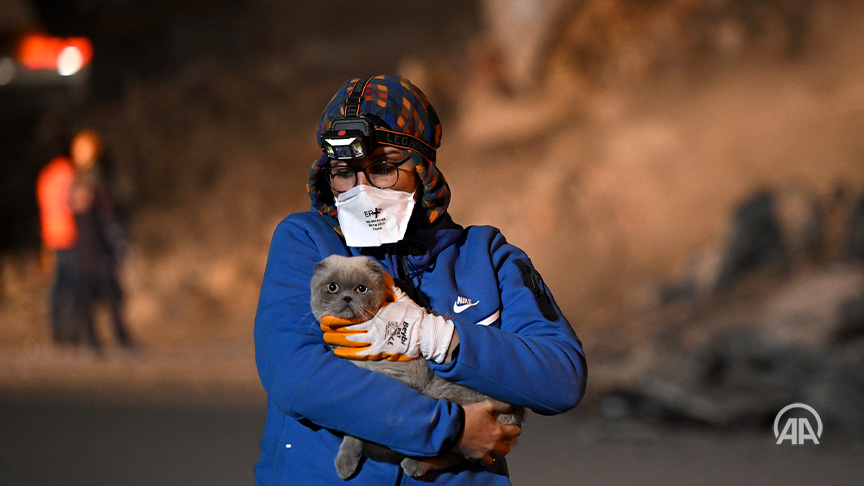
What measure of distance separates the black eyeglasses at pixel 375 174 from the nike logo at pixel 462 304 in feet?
0.69

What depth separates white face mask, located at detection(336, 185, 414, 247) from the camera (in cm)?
114

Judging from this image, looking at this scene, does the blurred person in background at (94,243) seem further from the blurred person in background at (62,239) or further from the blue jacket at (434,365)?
the blue jacket at (434,365)

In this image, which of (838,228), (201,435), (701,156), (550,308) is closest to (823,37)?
(701,156)

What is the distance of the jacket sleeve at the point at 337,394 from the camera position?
987 mm

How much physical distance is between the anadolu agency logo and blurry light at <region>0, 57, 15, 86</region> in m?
6.90

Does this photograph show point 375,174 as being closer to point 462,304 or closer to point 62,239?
point 462,304

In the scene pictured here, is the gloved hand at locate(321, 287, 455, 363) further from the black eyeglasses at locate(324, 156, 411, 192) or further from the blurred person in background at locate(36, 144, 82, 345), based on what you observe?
the blurred person in background at locate(36, 144, 82, 345)

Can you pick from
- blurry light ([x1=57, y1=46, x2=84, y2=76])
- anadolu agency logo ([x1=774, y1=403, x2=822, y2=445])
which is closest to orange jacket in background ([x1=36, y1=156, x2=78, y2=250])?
blurry light ([x1=57, y1=46, x2=84, y2=76])

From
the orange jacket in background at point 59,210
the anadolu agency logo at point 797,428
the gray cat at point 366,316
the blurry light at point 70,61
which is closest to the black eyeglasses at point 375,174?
the gray cat at point 366,316

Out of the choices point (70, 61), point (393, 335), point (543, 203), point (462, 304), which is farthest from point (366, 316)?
point (70, 61)

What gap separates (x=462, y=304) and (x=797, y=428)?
348 cm

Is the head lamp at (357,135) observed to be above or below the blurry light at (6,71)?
below

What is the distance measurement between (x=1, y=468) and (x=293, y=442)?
2424mm

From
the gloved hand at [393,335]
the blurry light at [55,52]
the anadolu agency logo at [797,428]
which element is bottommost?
the gloved hand at [393,335]
